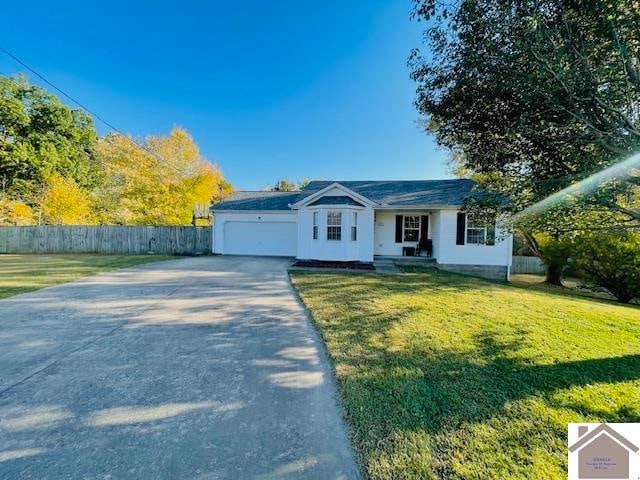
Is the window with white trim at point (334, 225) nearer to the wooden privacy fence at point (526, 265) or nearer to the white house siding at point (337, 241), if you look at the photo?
the white house siding at point (337, 241)

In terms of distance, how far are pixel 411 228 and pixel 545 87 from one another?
1160cm

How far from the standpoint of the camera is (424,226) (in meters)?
15.1

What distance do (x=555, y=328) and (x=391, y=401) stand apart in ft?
14.7

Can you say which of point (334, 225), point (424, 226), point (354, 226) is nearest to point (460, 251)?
point (424, 226)

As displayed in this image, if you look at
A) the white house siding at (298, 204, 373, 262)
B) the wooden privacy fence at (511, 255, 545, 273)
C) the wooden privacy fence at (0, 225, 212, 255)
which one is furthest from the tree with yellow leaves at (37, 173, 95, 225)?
the wooden privacy fence at (511, 255, 545, 273)

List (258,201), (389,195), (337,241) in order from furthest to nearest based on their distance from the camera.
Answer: (258,201) → (389,195) → (337,241)

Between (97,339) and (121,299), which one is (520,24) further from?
(121,299)

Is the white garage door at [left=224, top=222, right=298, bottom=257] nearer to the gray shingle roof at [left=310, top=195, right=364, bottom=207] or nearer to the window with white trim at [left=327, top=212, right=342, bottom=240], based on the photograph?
the gray shingle roof at [left=310, top=195, right=364, bottom=207]

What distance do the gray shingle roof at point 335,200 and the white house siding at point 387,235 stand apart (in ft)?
6.90

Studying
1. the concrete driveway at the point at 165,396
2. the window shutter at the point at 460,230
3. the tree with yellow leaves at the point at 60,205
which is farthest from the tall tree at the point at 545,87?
the tree with yellow leaves at the point at 60,205

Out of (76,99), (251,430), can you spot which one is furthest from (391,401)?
(76,99)

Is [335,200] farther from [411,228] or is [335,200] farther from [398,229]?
[411,228]

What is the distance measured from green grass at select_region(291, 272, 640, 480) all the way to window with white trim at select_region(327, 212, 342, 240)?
692cm

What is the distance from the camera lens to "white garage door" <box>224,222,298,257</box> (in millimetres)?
16469
